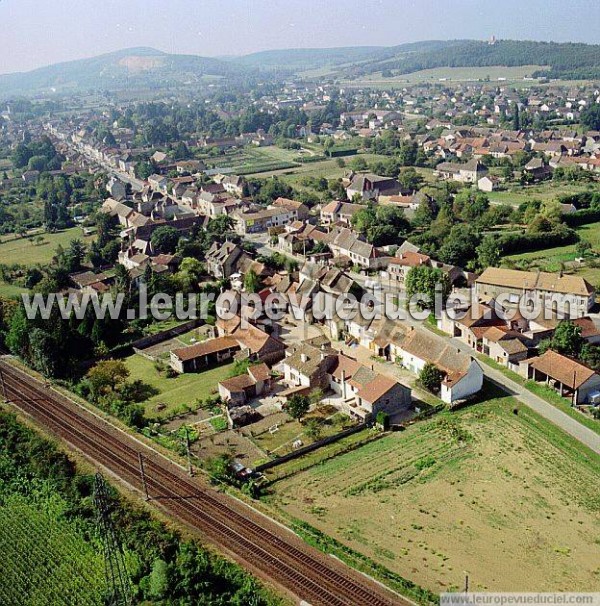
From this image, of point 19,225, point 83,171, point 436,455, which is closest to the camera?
point 436,455

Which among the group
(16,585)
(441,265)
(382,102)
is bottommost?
(16,585)

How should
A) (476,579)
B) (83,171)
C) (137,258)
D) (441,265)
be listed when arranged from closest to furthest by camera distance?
(476,579)
(441,265)
(137,258)
(83,171)

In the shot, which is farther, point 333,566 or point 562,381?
point 562,381

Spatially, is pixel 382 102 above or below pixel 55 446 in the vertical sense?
above

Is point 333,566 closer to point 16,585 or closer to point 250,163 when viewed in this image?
point 16,585

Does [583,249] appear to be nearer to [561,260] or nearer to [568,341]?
[561,260]

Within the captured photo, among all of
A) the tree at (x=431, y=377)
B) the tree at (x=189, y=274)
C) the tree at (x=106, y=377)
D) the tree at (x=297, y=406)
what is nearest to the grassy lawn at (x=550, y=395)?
the tree at (x=431, y=377)

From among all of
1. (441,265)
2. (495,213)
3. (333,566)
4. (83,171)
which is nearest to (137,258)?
(441,265)

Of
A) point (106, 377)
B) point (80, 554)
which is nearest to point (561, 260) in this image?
point (106, 377)
